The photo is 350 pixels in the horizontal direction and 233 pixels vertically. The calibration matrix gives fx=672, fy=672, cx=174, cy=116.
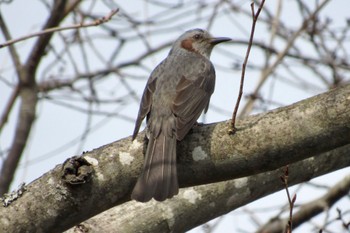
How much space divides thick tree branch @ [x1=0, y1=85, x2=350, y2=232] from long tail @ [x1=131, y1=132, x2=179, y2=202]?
0.21ft

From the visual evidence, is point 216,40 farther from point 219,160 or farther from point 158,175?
point 219,160

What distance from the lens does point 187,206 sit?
4277 millimetres

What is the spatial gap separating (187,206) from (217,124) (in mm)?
745

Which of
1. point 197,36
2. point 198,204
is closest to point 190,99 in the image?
point 198,204

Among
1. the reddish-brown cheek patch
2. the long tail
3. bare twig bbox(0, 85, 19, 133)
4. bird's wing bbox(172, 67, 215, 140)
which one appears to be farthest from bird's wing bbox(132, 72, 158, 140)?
bare twig bbox(0, 85, 19, 133)

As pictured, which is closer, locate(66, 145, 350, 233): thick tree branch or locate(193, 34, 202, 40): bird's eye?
locate(66, 145, 350, 233): thick tree branch

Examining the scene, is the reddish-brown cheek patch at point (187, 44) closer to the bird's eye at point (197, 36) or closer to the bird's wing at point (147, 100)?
the bird's eye at point (197, 36)

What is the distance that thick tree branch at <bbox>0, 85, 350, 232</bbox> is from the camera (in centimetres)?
338

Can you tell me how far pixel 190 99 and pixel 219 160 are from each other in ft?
4.86

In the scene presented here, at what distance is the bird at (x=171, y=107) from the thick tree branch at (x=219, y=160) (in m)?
0.14

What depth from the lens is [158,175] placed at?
3.92 metres

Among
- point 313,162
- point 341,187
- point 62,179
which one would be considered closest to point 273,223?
point 341,187

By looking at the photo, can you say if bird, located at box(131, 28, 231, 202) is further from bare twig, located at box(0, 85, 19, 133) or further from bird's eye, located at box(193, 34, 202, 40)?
bare twig, located at box(0, 85, 19, 133)

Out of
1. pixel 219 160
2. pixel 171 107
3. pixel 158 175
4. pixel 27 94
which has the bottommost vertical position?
pixel 219 160
